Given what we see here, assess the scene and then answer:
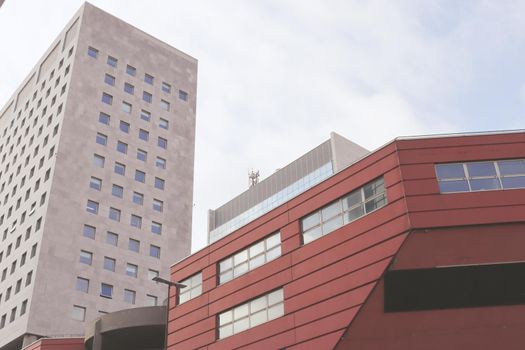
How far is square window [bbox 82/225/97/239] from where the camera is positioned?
62.6 meters

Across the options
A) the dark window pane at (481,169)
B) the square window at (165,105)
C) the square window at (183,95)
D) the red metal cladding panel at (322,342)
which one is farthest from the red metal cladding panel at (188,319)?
the square window at (183,95)

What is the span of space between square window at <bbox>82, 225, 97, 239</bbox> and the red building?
35.3 meters

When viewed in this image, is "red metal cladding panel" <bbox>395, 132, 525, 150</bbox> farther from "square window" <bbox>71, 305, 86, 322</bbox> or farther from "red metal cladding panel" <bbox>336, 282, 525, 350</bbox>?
"square window" <bbox>71, 305, 86, 322</bbox>

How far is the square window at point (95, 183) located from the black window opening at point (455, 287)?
1824 inches

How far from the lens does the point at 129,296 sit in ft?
206

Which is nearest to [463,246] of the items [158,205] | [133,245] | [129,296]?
[129,296]

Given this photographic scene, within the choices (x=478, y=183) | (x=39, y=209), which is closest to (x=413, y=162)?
(x=478, y=183)

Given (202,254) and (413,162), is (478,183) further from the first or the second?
(202,254)

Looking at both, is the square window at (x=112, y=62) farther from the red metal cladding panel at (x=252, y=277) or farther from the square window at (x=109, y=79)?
the red metal cladding panel at (x=252, y=277)

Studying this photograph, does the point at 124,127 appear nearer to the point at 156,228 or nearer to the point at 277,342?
the point at 156,228

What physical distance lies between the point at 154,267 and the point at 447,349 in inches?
1778

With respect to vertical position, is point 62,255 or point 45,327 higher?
point 62,255

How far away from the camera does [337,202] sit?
29844 mm

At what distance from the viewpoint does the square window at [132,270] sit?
63.9 metres
